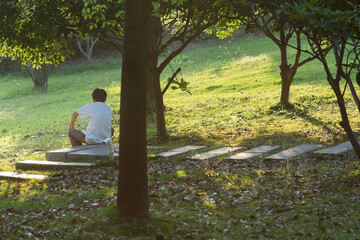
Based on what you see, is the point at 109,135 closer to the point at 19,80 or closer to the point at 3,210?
the point at 3,210

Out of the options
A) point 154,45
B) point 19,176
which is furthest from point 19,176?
point 154,45

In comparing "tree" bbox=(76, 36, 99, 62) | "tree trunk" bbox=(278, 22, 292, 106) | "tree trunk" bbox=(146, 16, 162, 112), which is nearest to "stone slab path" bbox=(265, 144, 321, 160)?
"tree trunk" bbox=(146, 16, 162, 112)

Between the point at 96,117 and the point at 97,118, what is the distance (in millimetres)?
33

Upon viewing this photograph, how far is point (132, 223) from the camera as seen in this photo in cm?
574

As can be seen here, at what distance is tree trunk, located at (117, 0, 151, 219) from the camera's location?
5.56 meters

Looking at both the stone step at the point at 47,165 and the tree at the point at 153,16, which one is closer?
the stone step at the point at 47,165

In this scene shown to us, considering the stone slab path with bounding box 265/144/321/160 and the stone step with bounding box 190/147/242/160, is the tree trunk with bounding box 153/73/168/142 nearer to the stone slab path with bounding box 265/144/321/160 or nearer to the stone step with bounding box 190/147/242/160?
the stone step with bounding box 190/147/242/160

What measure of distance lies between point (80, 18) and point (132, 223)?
25.7 ft

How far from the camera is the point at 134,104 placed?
5.61m

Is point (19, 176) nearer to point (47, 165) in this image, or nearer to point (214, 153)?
point (47, 165)

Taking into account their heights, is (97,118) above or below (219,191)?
above

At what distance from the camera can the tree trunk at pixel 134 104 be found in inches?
219

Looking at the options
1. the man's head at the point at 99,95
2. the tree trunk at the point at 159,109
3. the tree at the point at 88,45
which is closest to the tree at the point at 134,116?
the man's head at the point at 99,95

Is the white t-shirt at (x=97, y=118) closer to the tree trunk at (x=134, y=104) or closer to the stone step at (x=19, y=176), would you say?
the stone step at (x=19, y=176)
